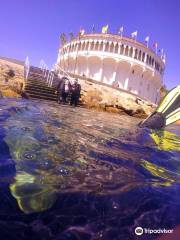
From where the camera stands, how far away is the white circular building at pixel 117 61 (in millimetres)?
48062

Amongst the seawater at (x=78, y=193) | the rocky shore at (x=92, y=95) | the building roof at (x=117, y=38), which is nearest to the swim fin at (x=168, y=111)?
the seawater at (x=78, y=193)

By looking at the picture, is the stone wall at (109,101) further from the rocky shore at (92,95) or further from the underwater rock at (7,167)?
the underwater rock at (7,167)

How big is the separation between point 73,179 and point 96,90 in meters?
20.8

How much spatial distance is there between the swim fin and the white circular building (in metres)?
38.0

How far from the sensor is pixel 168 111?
916cm

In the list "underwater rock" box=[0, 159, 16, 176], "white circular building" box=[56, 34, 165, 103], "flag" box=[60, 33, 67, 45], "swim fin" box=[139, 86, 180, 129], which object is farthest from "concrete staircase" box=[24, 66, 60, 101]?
"flag" box=[60, 33, 67, 45]

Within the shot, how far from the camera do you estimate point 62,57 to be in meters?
57.4

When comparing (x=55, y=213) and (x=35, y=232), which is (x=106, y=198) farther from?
(x=35, y=232)

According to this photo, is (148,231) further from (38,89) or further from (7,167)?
(38,89)

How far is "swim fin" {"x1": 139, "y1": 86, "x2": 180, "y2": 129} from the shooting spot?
29.5 ft

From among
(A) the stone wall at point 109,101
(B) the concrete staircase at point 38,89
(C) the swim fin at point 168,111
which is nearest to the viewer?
(C) the swim fin at point 168,111

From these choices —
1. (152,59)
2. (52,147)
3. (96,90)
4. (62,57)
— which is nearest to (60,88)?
(96,90)

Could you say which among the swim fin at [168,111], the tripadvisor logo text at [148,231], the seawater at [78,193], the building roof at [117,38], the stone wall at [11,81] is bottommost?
the tripadvisor logo text at [148,231]

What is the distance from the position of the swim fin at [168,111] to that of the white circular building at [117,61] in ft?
125
